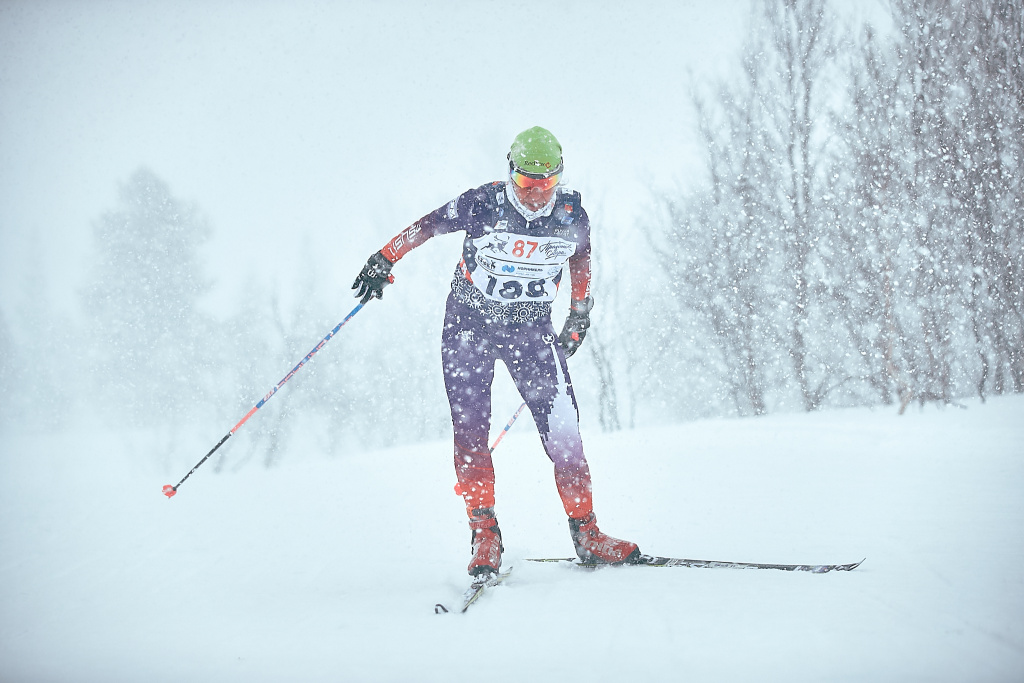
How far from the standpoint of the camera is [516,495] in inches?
191

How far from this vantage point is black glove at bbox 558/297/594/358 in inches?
127

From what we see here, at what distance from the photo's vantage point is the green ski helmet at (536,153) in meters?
2.62

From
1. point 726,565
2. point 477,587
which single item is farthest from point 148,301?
point 726,565

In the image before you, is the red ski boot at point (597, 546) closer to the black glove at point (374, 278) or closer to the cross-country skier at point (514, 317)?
the cross-country skier at point (514, 317)

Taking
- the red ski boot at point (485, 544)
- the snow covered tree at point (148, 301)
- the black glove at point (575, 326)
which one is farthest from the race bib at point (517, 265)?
the snow covered tree at point (148, 301)

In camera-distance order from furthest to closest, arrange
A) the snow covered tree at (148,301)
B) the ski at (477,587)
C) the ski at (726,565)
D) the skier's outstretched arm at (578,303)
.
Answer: the snow covered tree at (148,301) < the skier's outstretched arm at (578,303) < the ski at (726,565) < the ski at (477,587)

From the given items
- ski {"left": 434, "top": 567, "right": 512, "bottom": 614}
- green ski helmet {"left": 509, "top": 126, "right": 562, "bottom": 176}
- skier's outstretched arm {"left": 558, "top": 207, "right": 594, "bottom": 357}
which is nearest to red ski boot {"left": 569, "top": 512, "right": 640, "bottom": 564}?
ski {"left": 434, "top": 567, "right": 512, "bottom": 614}

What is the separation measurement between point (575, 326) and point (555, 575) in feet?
4.55

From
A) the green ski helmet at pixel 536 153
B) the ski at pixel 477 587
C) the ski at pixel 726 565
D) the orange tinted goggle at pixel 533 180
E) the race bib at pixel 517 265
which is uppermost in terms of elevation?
the green ski helmet at pixel 536 153

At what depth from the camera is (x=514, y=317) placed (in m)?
2.88

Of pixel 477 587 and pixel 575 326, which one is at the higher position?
pixel 575 326

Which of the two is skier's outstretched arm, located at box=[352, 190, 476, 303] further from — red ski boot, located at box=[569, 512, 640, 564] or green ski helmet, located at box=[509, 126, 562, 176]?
red ski boot, located at box=[569, 512, 640, 564]

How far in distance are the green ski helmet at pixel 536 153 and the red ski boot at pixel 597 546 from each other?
5.66ft

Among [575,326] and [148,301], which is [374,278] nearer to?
[575,326]
